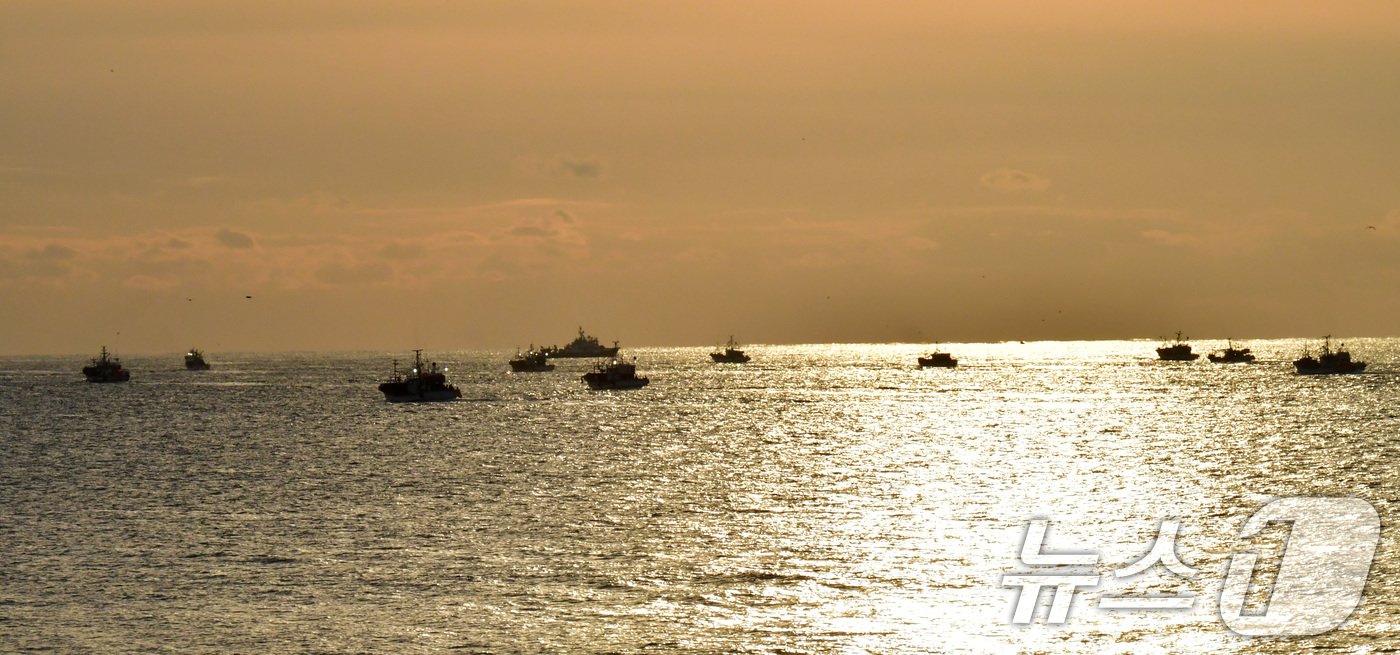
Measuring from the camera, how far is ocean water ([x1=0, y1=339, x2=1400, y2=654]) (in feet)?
189

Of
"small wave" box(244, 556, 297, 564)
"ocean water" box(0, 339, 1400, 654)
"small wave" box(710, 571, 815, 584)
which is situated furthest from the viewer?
"small wave" box(244, 556, 297, 564)

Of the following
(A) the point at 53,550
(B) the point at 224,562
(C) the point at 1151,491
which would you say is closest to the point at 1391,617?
(C) the point at 1151,491

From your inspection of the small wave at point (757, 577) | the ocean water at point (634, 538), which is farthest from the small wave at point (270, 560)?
the small wave at point (757, 577)

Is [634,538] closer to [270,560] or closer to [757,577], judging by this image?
[757,577]

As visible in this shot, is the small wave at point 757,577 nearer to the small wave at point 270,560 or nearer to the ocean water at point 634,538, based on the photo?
the ocean water at point 634,538

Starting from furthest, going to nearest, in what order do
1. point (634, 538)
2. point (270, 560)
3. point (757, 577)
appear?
point (634, 538)
point (270, 560)
point (757, 577)

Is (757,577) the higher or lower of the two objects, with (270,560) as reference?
higher

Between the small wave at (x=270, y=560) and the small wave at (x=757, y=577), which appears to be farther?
the small wave at (x=270, y=560)

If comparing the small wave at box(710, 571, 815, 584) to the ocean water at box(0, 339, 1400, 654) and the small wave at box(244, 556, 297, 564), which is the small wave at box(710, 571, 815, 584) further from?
the small wave at box(244, 556, 297, 564)

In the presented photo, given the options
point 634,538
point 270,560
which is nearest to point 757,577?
point 634,538

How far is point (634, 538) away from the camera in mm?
81000

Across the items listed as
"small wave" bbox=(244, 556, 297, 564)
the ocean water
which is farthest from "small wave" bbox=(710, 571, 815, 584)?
"small wave" bbox=(244, 556, 297, 564)

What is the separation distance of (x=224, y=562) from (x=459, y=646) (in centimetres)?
2273

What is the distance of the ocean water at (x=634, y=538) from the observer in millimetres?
57562
